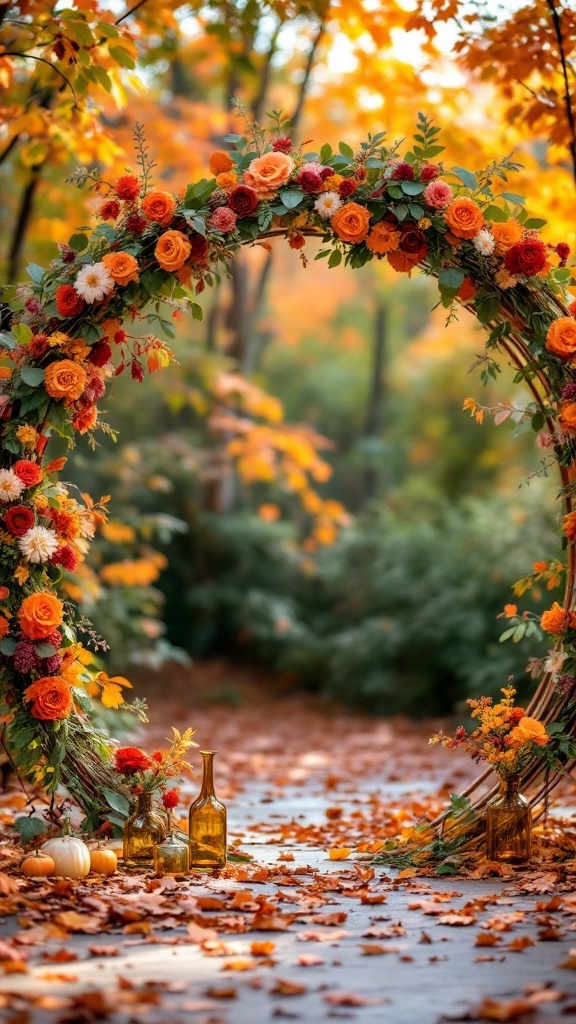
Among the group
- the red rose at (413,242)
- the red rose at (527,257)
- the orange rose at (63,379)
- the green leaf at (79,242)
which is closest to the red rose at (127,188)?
the green leaf at (79,242)

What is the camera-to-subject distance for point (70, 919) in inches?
112

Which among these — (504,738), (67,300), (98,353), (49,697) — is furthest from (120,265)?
(504,738)

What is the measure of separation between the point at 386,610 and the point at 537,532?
195cm

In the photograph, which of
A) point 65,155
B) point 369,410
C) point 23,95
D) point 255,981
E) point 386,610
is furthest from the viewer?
point 369,410

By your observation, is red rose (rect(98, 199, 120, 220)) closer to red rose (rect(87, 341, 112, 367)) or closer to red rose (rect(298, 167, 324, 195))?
red rose (rect(87, 341, 112, 367))

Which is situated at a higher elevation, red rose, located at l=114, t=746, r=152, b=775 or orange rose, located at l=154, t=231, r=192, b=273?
orange rose, located at l=154, t=231, r=192, b=273

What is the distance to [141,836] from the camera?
3.73 m

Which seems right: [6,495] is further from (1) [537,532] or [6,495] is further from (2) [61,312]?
(1) [537,532]

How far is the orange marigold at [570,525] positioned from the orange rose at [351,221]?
1224 millimetres

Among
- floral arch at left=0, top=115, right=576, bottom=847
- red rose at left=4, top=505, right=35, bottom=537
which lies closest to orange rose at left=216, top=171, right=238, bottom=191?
floral arch at left=0, top=115, right=576, bottom=847

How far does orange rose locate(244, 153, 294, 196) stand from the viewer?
3762 millimetres

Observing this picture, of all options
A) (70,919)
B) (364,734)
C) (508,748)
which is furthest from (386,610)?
(70,919)

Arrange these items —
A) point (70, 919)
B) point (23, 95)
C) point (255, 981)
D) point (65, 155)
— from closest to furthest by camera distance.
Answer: point (255, 981)
point (70, 919)
point (65, 155)
point (23, 95)

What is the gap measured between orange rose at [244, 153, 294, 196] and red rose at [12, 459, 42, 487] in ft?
4.04
